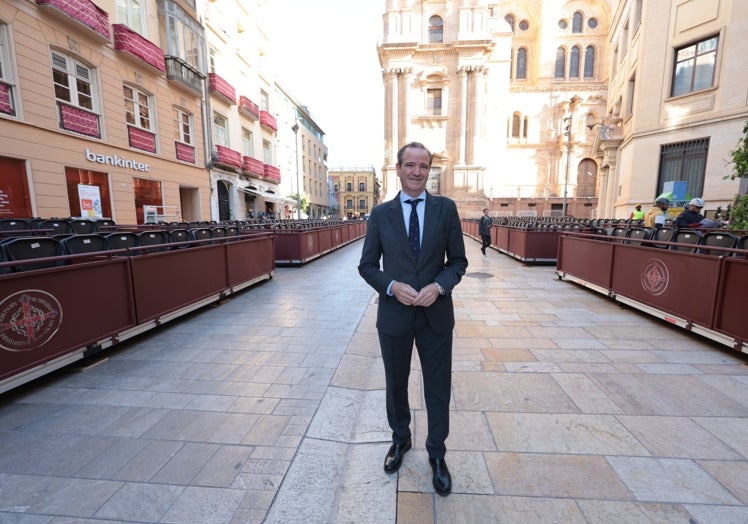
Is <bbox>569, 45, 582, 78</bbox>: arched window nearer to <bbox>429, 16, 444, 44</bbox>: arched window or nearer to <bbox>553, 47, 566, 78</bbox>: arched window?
<bbox>553, 47, 566, 78</bbox>: arched window

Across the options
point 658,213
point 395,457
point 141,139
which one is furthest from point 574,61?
point 395,457

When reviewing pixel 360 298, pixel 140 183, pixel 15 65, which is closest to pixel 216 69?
pixel 140 183

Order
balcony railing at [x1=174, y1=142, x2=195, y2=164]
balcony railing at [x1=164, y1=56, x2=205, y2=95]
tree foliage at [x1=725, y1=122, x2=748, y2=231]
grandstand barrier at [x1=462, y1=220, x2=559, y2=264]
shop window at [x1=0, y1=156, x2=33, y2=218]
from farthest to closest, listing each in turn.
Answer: balcony railing at [x1=174, y1=142, x2=195, y2=164]
balcony railing at [x1=164, y1=56, x2=205, y2=95]
grandstand barrier at [x1=462, y1=220, x2=559, y2=264]
shop window at [x1=0, y1=156, x2=33, y2=218]
tree foliage at [x1=725, y1=122, x2=748, y2=231]

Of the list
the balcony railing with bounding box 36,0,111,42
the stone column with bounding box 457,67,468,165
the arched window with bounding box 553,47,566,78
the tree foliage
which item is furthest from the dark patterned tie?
the arched window with bounding box 553,47,566,78

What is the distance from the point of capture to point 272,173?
29.8 m

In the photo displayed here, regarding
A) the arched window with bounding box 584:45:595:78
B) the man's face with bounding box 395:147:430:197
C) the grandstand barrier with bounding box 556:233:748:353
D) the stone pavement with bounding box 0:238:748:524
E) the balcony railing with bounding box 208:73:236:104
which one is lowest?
the stone pavement with bounding box 0:238:748:524

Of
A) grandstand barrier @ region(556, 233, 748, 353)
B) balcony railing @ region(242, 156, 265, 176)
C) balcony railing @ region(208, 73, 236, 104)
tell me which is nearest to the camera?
grandstand barrier @ region(556, 233, 748, 353)

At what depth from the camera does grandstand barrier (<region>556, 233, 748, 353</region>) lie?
4059 millimetres

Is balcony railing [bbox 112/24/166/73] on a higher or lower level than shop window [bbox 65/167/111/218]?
higher

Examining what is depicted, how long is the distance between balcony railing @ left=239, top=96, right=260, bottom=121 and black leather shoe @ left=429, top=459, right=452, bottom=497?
2685cm

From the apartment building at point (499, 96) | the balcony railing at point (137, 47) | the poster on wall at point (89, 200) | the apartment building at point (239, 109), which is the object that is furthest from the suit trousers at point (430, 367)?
the apartment building at point (499, 96)

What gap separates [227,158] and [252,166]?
4.24m

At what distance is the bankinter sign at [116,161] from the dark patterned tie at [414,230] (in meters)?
14.9

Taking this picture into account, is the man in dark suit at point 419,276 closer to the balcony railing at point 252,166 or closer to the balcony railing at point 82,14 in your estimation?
the balcony railing at point 82,14
